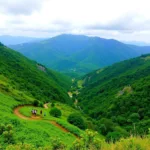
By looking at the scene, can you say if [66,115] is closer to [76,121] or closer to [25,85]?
[76,121]

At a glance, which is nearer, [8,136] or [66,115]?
[8,136]

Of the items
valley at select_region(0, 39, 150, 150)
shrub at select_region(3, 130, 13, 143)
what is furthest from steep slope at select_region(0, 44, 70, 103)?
shrub at select_region(3, 130, 13, 143)

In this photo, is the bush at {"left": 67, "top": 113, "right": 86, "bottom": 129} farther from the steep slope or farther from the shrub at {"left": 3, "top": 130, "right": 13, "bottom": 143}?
the shrub at {"left": 3, "top": 130, "right": 13, "bottom": 143}

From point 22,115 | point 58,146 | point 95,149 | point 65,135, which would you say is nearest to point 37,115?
point 22,115

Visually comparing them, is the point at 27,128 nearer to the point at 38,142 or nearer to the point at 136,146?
the point at 38,142

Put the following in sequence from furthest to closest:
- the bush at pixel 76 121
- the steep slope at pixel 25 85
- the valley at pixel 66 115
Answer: the steep slope at pixel 25 85 → the bush at pixel 76 121 → the valley at pixel 66 115

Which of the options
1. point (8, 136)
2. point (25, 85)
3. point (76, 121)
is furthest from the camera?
point (25, 85)

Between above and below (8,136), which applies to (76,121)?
above

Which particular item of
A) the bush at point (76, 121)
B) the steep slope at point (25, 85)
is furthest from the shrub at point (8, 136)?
the steep slope at point (25, 85)

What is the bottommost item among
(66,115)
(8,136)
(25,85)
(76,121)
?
(8,136)

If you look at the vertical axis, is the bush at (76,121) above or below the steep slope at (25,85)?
below

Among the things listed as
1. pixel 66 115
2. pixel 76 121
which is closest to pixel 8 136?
pixel 76 121

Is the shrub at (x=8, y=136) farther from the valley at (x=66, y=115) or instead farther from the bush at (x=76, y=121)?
the bush at (x=76, y=121)

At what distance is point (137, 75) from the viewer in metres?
194
